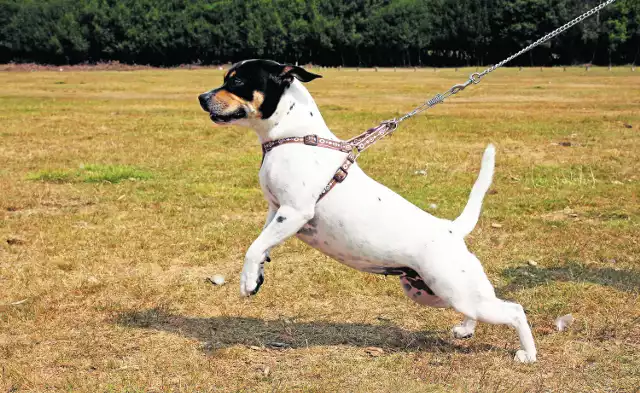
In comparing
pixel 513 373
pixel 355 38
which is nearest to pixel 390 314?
pixel 513 373

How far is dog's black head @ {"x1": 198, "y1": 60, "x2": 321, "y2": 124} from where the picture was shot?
5008mm

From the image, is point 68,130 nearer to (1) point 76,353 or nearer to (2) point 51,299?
(2) point 51,299

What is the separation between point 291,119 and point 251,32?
109494 millimetres

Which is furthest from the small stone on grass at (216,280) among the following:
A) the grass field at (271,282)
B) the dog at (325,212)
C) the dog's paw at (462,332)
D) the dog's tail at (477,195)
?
the dog's tail at (477,195)

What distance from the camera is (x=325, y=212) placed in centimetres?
511

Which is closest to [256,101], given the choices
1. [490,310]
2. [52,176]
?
[490,310]

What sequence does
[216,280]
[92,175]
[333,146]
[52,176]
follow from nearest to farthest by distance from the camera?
[333,146]
[216,280]
[92,175]
[52,176]

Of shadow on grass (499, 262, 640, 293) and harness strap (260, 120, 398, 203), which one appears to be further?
shadow on grass (499, 262, 640, 293)

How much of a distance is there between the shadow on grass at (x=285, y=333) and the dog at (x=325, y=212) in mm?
702

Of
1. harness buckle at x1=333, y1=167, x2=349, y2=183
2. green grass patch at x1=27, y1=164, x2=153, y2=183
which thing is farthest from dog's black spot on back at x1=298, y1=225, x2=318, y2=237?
green grass patch at x1=27, y1=164, x2=153, y2=183

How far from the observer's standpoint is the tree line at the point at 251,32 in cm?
10431

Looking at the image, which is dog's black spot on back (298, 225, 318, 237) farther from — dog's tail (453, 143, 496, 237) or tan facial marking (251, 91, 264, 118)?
dog's tail (453, 143, 496, 237)

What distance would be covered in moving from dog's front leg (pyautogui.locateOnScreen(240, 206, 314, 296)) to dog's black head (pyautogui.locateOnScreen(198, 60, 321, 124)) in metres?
0.69

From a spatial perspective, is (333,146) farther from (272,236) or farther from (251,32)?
(251,32)
